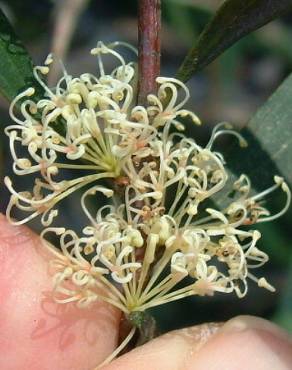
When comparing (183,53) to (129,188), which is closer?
(129,188)

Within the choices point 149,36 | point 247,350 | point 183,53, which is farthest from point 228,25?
point 183,53

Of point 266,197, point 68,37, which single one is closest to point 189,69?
point 266,197

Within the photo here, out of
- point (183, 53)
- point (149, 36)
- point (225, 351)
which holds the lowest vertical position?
point (183, 53)

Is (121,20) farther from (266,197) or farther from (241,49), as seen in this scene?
(266,197)

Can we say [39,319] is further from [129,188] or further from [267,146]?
→ [267,146]

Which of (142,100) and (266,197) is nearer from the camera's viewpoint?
(142,100)

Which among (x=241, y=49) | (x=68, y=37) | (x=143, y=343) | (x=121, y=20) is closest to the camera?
(x=143, y=343)
